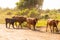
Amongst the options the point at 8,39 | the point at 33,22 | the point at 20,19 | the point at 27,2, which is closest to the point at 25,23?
the point at 20,19

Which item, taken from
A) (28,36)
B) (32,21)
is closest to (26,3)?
(32,21)

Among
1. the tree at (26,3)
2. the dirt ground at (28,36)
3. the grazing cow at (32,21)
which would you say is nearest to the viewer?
the dirt ground at (28,36)

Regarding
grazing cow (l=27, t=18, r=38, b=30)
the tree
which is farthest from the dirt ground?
the tree

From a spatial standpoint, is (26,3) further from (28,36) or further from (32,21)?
(28,36)

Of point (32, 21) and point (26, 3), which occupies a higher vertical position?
point (26, 3)

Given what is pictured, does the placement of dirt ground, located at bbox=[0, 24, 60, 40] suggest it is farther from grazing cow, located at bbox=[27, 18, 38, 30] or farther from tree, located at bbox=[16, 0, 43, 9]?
tree, located at bbox=[16, 0, 43, 9]


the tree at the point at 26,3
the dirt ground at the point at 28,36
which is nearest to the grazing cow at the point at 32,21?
the dirt ground at the point at 28,36

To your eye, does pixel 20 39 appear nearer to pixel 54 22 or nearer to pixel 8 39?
pixel 8 39

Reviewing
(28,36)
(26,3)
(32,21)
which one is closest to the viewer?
(28,36)

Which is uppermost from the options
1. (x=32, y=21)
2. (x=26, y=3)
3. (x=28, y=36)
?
(x=26, y=3)

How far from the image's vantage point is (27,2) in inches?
2046

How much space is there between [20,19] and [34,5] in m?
26.2

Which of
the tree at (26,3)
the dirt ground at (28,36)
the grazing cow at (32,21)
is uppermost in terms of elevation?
the tree at (26,3)

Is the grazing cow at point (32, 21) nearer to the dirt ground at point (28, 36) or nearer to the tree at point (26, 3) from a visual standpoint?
the dirt ground at point (28, 36)
